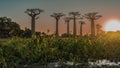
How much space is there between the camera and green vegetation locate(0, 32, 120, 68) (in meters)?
23.8

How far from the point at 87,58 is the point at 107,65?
11.6 feet

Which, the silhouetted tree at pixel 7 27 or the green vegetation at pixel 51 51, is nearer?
the green vegetation at pixel 51 51

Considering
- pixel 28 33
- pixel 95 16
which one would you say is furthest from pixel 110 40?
pixel 95 16

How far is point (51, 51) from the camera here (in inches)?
990

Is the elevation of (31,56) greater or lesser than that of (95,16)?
lesser

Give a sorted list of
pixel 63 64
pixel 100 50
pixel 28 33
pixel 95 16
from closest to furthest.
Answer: pixel 63 64 < pixel 100 50 < pixel 28 33 < pixel 95 16

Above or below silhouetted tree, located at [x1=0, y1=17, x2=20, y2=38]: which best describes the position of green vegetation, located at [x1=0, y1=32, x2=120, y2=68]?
below

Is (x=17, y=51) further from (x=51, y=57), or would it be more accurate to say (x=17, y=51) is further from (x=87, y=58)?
(x=87, y=58)

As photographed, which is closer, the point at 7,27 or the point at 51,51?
the point at 51,51

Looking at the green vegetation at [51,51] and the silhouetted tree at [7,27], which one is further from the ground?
the silhouetted tree at [7,27]

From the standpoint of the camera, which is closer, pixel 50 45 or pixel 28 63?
pixel 28 63

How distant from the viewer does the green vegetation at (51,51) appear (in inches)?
937

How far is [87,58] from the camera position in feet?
84.6

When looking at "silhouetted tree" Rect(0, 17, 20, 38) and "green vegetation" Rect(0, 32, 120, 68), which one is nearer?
"green vegetation" Rect(0, 32, 120, 68)
